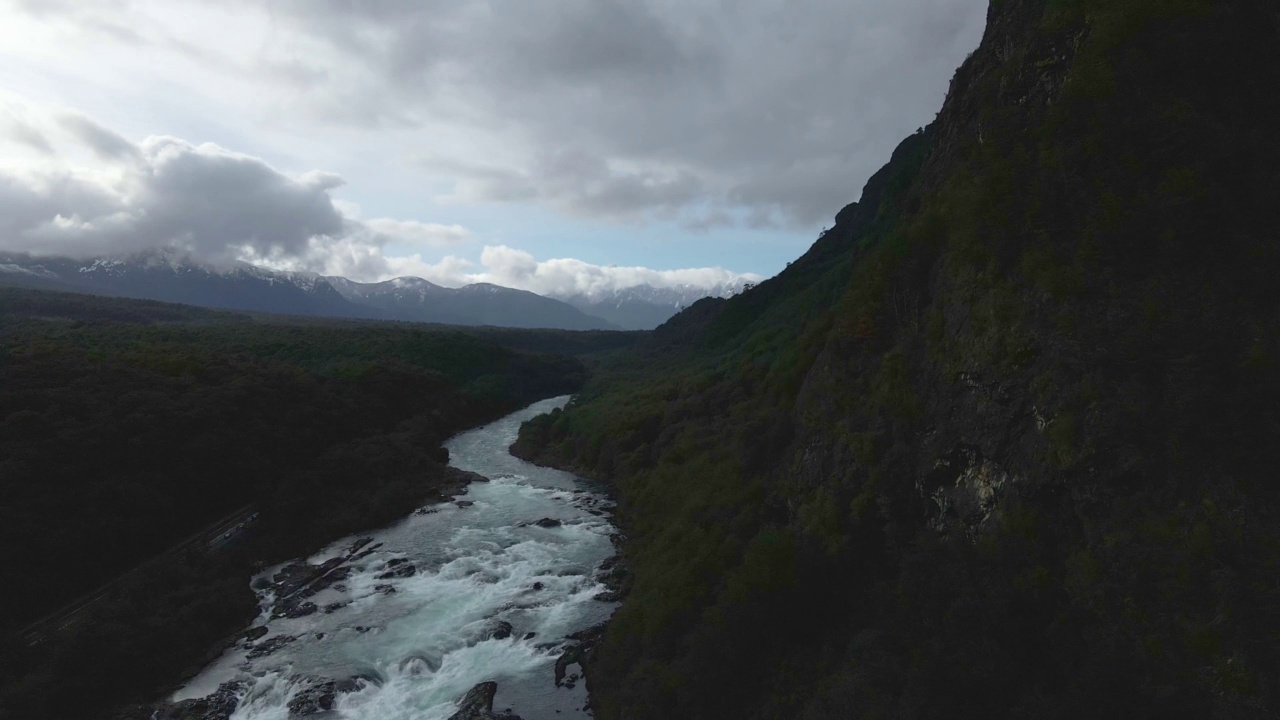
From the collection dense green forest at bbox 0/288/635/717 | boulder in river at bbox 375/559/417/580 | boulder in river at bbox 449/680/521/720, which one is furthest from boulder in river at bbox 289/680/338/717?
Result: boulder in river at bbox 375/559/417/580

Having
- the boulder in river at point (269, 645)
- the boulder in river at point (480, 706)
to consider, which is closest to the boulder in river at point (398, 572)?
the boulder in river at point (269, 645)

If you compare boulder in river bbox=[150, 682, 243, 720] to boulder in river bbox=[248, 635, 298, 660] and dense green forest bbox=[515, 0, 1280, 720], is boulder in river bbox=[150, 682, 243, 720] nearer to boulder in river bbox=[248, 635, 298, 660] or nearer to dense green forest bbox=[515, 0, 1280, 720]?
boulder in river bbox=[248, 635, 298, 660]

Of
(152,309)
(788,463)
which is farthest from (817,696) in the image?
(152,309)

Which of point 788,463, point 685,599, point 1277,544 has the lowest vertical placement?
point 685,599

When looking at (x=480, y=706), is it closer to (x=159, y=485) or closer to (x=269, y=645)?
(x=269, y=645)

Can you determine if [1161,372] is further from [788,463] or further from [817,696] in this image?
[788,463]

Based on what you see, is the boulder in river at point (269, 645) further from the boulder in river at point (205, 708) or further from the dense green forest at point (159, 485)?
the boulder in river at point (205, 708)

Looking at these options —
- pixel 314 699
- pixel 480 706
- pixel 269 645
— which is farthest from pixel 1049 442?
pixel 269 645
